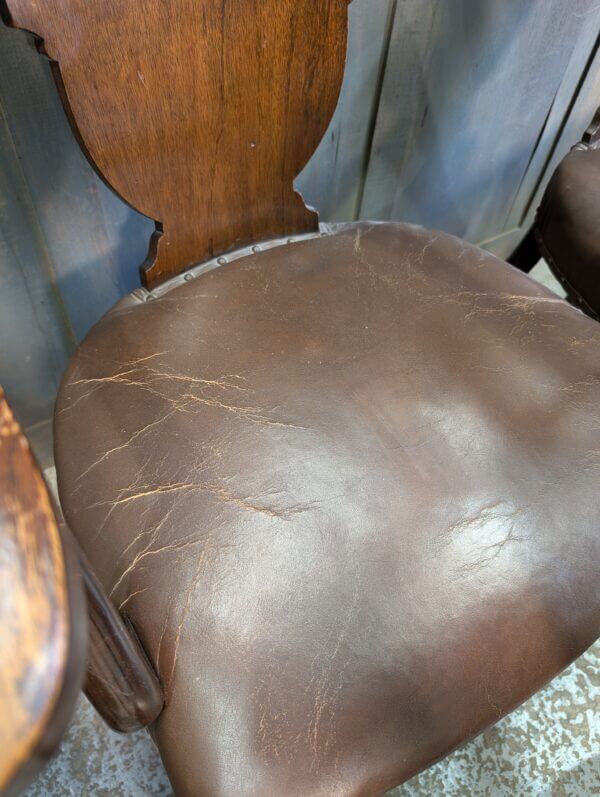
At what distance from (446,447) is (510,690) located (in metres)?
0.21

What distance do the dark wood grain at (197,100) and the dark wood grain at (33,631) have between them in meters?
0.41

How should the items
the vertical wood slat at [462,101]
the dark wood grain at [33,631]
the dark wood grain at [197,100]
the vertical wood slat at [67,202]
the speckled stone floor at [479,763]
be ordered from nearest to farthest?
the dark wood grain at [33,631] → the dark wood grain at [197,100] → the vertical wood slat at [67,202] → the speckled stone floor at [479,763] → the vertical wood slat at [462,101]

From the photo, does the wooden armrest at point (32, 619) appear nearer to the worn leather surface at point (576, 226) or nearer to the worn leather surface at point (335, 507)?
the worn leather surface at point (335, 507)

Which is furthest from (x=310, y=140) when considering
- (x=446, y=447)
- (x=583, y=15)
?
(x=583, y=15)

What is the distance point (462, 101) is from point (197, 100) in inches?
29.2

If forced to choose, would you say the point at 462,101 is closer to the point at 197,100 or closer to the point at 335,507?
the point at 197,100

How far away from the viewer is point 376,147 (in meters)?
1.09

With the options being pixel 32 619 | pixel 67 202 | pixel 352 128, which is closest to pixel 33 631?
pixel 32 619

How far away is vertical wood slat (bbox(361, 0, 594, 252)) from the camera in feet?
3.28

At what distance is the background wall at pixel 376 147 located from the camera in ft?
2.55

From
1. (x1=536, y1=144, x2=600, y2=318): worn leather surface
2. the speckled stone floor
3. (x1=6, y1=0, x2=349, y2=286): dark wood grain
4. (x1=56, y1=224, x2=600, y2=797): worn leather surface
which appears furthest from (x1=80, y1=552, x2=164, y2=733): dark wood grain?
(x1=536, y1=144, x2=600, y2=318): worn leather surface

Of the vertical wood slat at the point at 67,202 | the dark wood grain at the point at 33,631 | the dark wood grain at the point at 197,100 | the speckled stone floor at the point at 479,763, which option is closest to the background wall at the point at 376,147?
the vertical wood slat at the point at 67,202

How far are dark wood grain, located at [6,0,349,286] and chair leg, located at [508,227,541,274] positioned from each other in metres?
0.50

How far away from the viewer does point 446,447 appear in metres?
0.56
